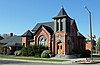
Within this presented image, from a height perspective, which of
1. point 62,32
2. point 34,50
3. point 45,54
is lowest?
point 45,54

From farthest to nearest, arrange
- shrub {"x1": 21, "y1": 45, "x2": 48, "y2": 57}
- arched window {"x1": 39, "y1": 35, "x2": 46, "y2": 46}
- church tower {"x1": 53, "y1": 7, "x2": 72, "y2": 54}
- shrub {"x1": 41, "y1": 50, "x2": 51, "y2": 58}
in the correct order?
arched window {"x1": 39, "y1": 35, "x2": 46, "y2": 46} < shrub {"x1": 21, "y1": 45, "x2": 48, "y2": 57} < church tower {"x1": 53, "y1": 7, "x2": 72, "y2": 54} < shrub {"x1": 41, "y1": 50, "x2": 51, "y2": 58}

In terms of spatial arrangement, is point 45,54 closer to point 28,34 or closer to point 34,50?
point 34,50

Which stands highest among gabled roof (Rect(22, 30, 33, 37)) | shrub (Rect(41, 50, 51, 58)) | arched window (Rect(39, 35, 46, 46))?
gabled roof (Rect(22, 30, 33, 37))

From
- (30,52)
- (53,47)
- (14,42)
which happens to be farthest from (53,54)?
(14,42)

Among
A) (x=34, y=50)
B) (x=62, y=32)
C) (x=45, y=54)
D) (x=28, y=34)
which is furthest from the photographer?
(x=28, y=34)

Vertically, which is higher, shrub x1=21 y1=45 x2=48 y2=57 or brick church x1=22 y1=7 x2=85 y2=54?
brick church x1=22 y1=7 x2=85 y2=54

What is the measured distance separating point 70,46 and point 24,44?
1288 cm

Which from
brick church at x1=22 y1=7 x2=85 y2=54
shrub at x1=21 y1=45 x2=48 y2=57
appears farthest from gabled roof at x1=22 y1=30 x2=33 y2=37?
shrub at x1=21 y1=45 x2=48 y2=57

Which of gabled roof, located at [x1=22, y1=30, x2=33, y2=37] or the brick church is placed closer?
the brick church

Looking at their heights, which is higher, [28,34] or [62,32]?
[28,34]

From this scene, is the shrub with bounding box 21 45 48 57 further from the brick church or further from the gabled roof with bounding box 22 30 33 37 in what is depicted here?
the gabled roof with bounding box 22 30 33 37

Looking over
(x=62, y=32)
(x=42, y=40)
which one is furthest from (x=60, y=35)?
(x=42, y=40)

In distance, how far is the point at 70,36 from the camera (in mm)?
47844

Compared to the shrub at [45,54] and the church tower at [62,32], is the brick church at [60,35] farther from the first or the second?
the shrub at [45,54]
